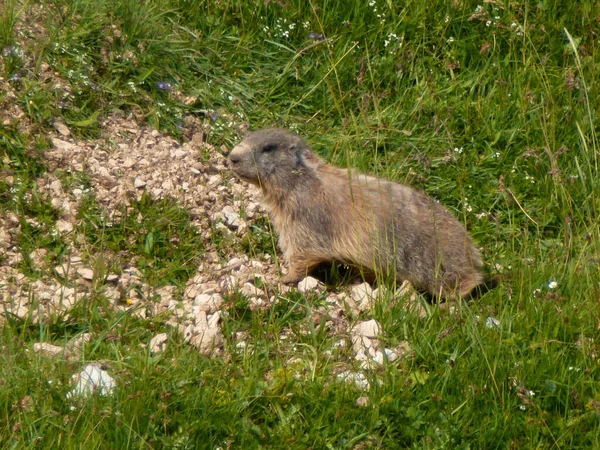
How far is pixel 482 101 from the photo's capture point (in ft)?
24.9

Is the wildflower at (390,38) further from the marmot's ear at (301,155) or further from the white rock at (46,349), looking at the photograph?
the white rock at (46,349)

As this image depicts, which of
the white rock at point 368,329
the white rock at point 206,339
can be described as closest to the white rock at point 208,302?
the white rock at point 206,339

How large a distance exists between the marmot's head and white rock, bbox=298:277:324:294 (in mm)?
834

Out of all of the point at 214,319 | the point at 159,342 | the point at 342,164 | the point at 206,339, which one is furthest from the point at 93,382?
the point at 342,164

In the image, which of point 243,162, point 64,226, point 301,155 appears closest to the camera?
point 64,226

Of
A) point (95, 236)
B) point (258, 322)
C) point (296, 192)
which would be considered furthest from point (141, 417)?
point (296, 192)

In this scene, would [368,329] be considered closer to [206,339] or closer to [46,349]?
[206,339]

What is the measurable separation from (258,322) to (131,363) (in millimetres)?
856

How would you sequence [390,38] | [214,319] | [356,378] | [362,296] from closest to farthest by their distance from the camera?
[356,378] → [214,319] → [362,296] → [390,38]

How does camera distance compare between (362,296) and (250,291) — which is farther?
(362,296)

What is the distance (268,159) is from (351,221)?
761 mm

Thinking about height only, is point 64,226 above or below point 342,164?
below

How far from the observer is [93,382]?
16.0 feet

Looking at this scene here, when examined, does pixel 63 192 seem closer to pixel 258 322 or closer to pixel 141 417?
pixel 258 322
